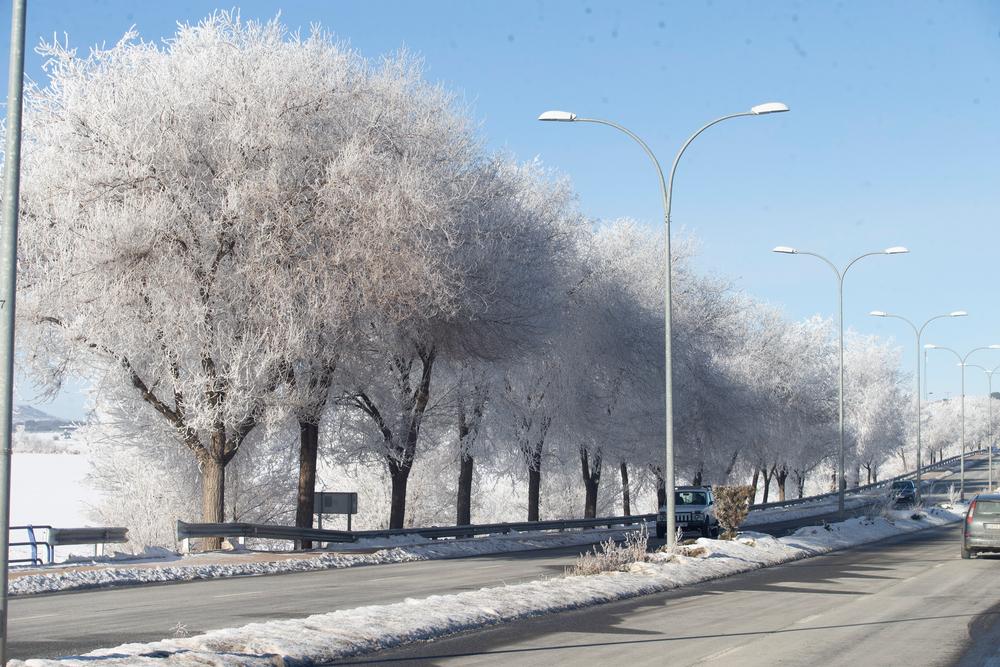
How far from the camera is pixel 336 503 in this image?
32.5 m

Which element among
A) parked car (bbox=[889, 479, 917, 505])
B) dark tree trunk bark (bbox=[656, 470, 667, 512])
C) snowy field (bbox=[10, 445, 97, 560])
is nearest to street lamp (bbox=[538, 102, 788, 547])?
dark tree trunk bark (bbox=[656, 470, 667, 512])

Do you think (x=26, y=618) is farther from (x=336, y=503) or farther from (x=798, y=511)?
(x=798, y=511)

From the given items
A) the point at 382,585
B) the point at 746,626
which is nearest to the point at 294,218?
the point at 382,585

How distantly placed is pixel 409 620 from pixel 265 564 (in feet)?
38.4

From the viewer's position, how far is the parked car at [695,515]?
3828 cm

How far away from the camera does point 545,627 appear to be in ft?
47.7

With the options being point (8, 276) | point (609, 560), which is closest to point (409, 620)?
point (8, 276)

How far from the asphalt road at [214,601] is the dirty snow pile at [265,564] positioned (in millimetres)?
726

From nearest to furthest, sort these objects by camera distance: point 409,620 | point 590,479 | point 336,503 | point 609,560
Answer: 1. point 409,620
2. point 609,560
3. point 336,503
4. point 590,479

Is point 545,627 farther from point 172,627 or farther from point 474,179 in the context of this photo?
point 474,179

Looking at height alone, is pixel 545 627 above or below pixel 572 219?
below

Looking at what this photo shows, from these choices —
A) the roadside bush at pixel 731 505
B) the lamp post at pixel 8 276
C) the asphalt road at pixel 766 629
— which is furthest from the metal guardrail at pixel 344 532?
the lamp post at pixel 8 276

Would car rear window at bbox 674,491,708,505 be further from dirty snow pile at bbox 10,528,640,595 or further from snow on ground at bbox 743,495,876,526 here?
snow on ground at bbox 743,495,876,526

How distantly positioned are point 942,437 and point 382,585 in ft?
550
